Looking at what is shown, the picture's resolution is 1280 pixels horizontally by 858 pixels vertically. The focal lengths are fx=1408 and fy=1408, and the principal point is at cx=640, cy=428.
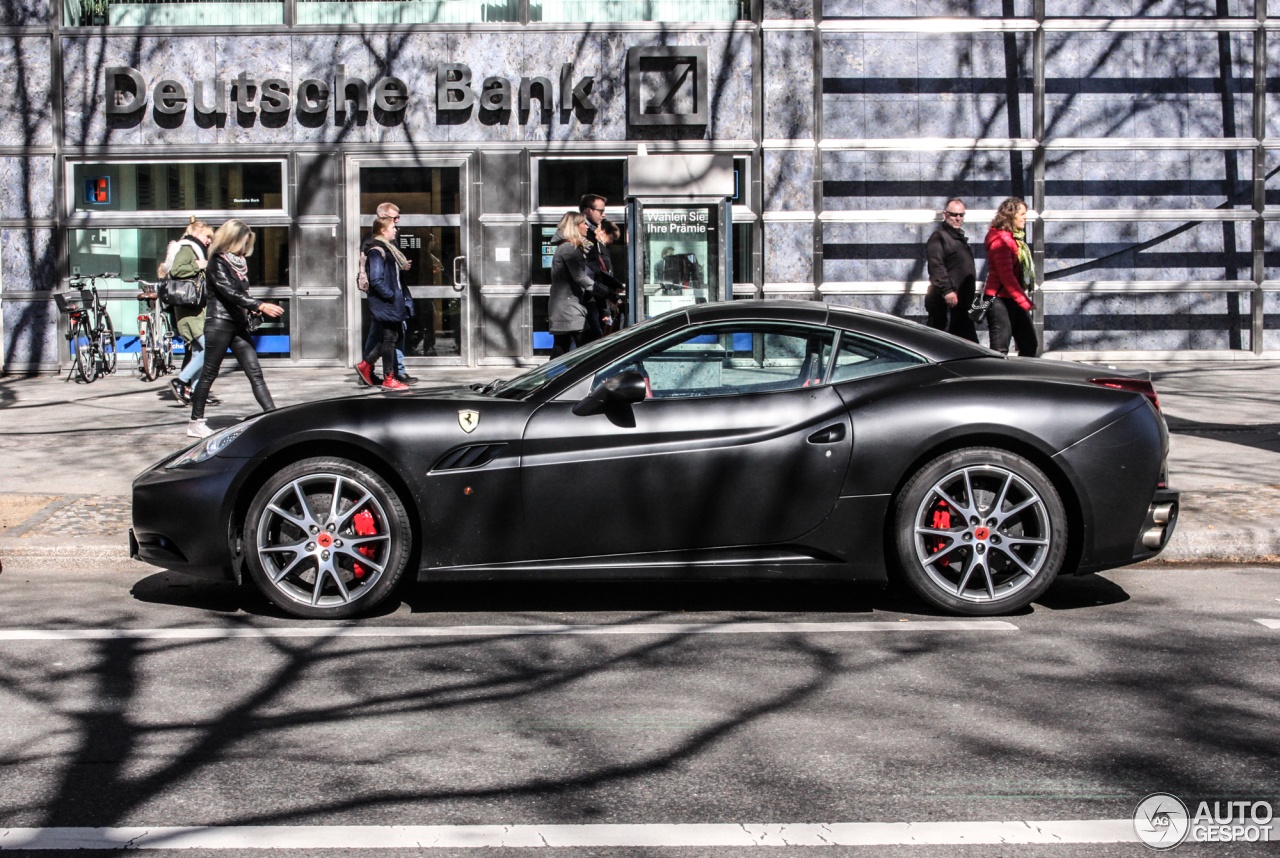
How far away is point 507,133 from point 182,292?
4.87 meters

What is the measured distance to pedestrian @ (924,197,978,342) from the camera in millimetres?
11586

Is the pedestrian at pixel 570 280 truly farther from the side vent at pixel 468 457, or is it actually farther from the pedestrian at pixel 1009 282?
the side vent at pixel 468 457

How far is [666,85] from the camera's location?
647 inches

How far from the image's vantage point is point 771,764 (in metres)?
3.89

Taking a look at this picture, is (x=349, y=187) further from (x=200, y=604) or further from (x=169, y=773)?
(x=169, y=773)

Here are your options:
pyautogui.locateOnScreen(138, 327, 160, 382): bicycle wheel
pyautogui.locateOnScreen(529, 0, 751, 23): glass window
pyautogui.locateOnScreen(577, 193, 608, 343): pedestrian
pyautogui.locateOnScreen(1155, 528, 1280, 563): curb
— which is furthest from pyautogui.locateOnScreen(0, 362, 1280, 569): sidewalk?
pyautogui.locateOnScreen(529, 0, 751, 23): glass window

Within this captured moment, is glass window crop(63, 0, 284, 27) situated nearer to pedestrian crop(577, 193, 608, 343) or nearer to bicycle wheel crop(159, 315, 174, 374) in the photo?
bicycle wheel crop(159, 315, 174, 374)

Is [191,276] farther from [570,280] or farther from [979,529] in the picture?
[979,529]

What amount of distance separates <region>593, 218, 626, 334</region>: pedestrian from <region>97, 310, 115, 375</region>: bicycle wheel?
6924 millimetres

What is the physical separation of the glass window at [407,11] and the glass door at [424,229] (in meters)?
1.69

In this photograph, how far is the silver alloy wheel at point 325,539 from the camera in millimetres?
5738

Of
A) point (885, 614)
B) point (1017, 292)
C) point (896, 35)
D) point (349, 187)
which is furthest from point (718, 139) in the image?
point (885, 614)

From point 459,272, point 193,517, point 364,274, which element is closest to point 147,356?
point 459,272

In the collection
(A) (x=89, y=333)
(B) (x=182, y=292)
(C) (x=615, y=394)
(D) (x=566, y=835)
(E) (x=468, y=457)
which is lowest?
(D) (x=566, y=835)
